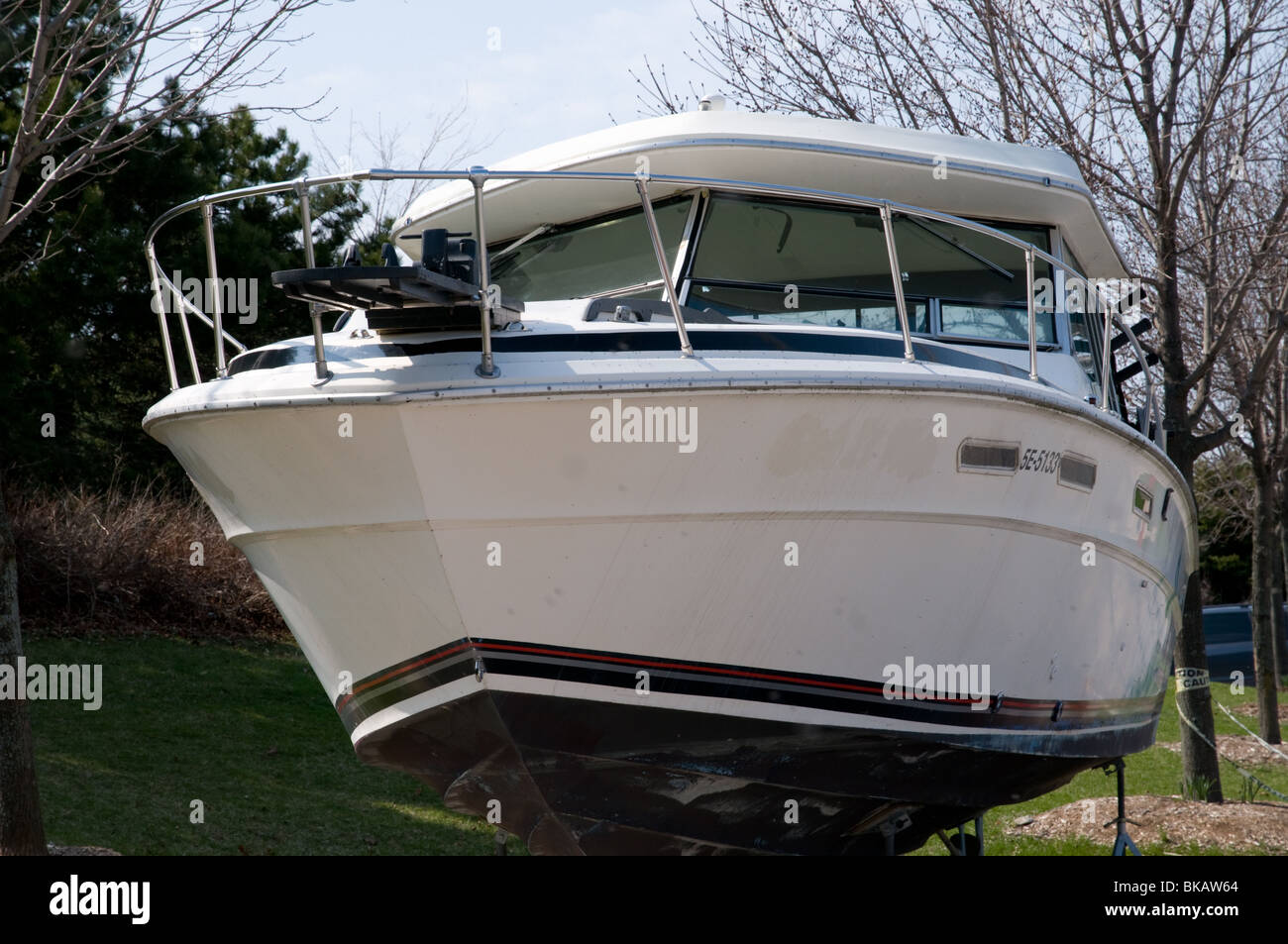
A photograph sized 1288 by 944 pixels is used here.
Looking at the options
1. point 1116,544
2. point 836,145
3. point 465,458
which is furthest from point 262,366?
point 1116,544

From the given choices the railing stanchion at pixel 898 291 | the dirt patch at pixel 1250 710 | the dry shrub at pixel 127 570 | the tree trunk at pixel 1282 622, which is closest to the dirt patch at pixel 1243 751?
the dirt patch at pixel 1250 710

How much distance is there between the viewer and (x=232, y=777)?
344 inches

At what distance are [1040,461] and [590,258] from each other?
6.58 ft

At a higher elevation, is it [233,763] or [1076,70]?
[1076,70]

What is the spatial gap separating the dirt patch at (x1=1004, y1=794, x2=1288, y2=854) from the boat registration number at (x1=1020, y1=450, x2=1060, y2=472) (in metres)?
4.63

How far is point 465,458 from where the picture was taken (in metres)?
3.56

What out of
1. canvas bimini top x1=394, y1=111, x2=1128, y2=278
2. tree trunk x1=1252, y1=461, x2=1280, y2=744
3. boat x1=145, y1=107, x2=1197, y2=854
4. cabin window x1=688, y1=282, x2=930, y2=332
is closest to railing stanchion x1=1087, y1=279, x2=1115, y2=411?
canvas bimini top x1=394, y1=111, x2=1128, y2=278

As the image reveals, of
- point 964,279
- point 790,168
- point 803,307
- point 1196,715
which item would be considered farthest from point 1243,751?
point 790,168

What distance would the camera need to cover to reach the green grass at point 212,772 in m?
7.46

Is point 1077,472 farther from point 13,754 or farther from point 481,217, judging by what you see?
point 13,754

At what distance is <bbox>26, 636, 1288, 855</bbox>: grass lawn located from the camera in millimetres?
7523

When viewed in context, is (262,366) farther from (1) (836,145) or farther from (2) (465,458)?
(1) (836,145)

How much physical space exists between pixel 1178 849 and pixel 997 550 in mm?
5007

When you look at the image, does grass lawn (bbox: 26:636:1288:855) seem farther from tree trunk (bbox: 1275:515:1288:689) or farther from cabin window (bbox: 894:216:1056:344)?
tree trunk (bbox: 1275:515:1288:689)
